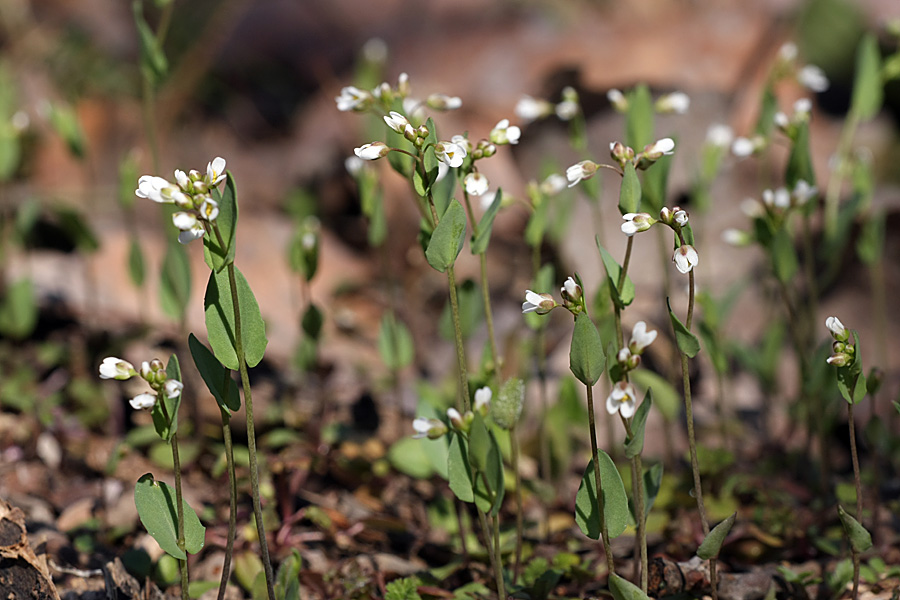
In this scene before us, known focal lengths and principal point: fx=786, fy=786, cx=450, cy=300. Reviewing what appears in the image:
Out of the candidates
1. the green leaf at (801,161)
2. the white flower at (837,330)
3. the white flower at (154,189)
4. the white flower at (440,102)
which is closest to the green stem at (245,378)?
the white flower at (154,189)

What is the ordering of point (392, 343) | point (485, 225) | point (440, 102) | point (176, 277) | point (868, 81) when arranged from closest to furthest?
1. point (485, 225)
2. point (440, 102)
3. point (176, 277)
4. point (392, 343)
5. point (868, 81)

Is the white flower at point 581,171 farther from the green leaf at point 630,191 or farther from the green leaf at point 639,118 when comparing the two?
the green leaf at point 639,118

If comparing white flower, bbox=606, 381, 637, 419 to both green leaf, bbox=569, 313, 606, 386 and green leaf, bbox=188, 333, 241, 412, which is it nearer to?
green leaf, bbox=569, 313, 606, 386

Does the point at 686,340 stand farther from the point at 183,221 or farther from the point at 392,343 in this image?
the point at 392,343

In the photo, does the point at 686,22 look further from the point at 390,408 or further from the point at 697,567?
the point at 697,567

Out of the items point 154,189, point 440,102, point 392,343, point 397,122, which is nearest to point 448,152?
point 397,122

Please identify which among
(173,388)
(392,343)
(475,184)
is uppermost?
(475,184)
